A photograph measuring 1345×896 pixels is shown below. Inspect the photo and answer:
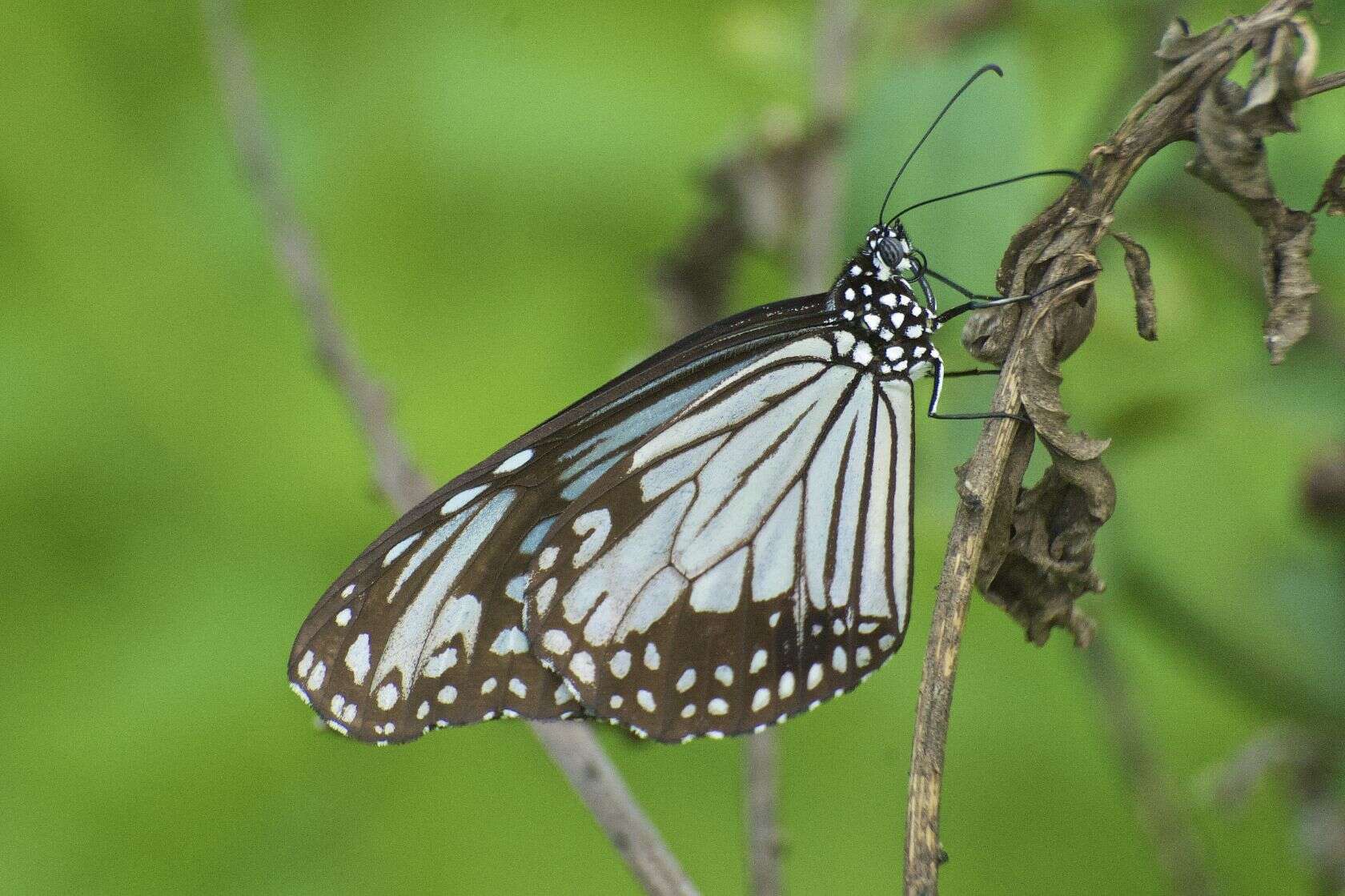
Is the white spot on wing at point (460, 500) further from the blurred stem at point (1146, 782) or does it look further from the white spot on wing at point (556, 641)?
the blurred stem at point (1146, 782)

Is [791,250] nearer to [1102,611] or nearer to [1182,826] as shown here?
[1102,611]

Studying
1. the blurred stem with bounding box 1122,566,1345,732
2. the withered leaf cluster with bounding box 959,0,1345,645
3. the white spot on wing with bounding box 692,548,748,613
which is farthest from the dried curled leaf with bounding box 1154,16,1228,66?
the blurred stem with bounding box 1122,566,1345,732

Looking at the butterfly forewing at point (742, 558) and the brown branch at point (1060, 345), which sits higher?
the brown branch at point (1060, 345)

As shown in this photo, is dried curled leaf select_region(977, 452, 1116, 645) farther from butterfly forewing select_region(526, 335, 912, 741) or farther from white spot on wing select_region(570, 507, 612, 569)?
white spot on wing select_region(570, 507, 612, 569)

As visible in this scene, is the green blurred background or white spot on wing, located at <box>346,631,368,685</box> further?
the green blurred background

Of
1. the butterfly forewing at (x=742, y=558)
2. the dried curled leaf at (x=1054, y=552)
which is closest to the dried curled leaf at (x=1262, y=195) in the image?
the dried curled leaf at (x=1054, y=552)
